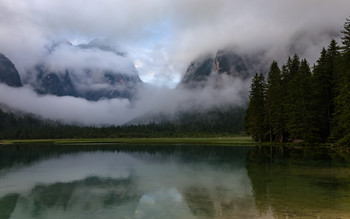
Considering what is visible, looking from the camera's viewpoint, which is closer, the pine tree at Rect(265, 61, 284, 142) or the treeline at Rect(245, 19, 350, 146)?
the treeline at Rect(245, 19, 350, 146)

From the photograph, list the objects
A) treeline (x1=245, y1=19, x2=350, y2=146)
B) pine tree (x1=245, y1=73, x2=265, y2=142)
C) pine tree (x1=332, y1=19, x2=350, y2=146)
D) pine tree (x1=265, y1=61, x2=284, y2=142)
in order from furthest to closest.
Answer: pine tree (x1=245, y1=73, x2=265, y2=142), pine tree (x1=265, y1=61, x2=284, y2=142), treeline (x1=245, y1=19, x2=350, y2=146), pine tree (x1=332, y1=19, x2=350, y2=146)

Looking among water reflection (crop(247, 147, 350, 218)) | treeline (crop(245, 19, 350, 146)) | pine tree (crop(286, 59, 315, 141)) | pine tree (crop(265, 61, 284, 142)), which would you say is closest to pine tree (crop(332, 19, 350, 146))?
treeline (crop(245, 19, 350, 146))

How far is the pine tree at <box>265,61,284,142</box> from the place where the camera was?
73938mm

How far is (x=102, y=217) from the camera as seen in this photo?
15.2 m

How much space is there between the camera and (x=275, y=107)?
7681 centimetres

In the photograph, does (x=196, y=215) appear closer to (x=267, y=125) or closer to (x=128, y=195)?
(x=128, y=195)

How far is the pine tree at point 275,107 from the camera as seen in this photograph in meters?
73.9

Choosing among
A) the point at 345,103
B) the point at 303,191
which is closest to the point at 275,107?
the point at 345,103

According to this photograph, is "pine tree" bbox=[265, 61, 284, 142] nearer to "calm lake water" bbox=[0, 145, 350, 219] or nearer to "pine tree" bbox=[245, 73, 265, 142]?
"pine tree" bbox=[245, 73, 265, 142]

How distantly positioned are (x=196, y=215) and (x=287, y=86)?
68.9m

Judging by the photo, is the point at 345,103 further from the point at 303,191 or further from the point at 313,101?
the point at 303,191

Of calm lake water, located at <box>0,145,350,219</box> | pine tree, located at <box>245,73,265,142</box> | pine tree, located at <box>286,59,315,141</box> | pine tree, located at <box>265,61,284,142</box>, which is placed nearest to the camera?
calm lake water, located at <box>0,145,350,219</box>

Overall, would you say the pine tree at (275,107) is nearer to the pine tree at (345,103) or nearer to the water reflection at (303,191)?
the pine tree at (345,103)

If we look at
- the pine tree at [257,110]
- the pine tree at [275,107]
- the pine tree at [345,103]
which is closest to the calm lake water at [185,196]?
the pine tree at [345,103]
